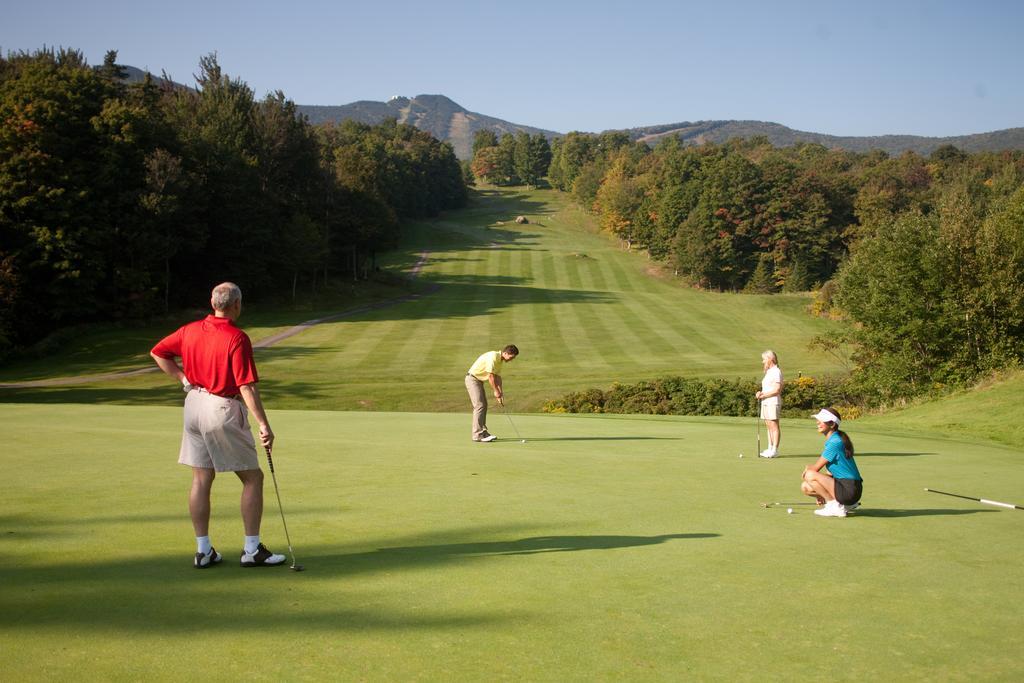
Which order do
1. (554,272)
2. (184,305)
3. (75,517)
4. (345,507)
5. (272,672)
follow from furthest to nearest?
(554,272) → (184,305) → (345,507) → (75,517) → (272,672)

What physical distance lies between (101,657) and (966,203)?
154ft

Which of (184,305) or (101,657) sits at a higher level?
(101,657)

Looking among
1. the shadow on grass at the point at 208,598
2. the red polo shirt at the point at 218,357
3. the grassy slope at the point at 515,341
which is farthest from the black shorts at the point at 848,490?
the grassy slope at the point at 515,341

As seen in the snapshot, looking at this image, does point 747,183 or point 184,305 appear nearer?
point 184,305

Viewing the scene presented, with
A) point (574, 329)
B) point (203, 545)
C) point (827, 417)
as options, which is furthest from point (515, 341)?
point (203, 545)

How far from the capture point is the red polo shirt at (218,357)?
7.30 meters

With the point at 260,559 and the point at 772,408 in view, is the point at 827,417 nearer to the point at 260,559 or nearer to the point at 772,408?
the point at 772,408

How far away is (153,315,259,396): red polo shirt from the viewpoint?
730 centimetres

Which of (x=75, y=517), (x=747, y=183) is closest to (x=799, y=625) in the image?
(x=75, y=517)

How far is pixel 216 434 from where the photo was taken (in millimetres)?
7363

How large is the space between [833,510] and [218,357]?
7966 millimetres

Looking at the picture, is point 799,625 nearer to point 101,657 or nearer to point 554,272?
point 101,657

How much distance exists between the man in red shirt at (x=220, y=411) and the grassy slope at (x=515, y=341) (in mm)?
32368

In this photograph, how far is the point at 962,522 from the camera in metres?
10.7
